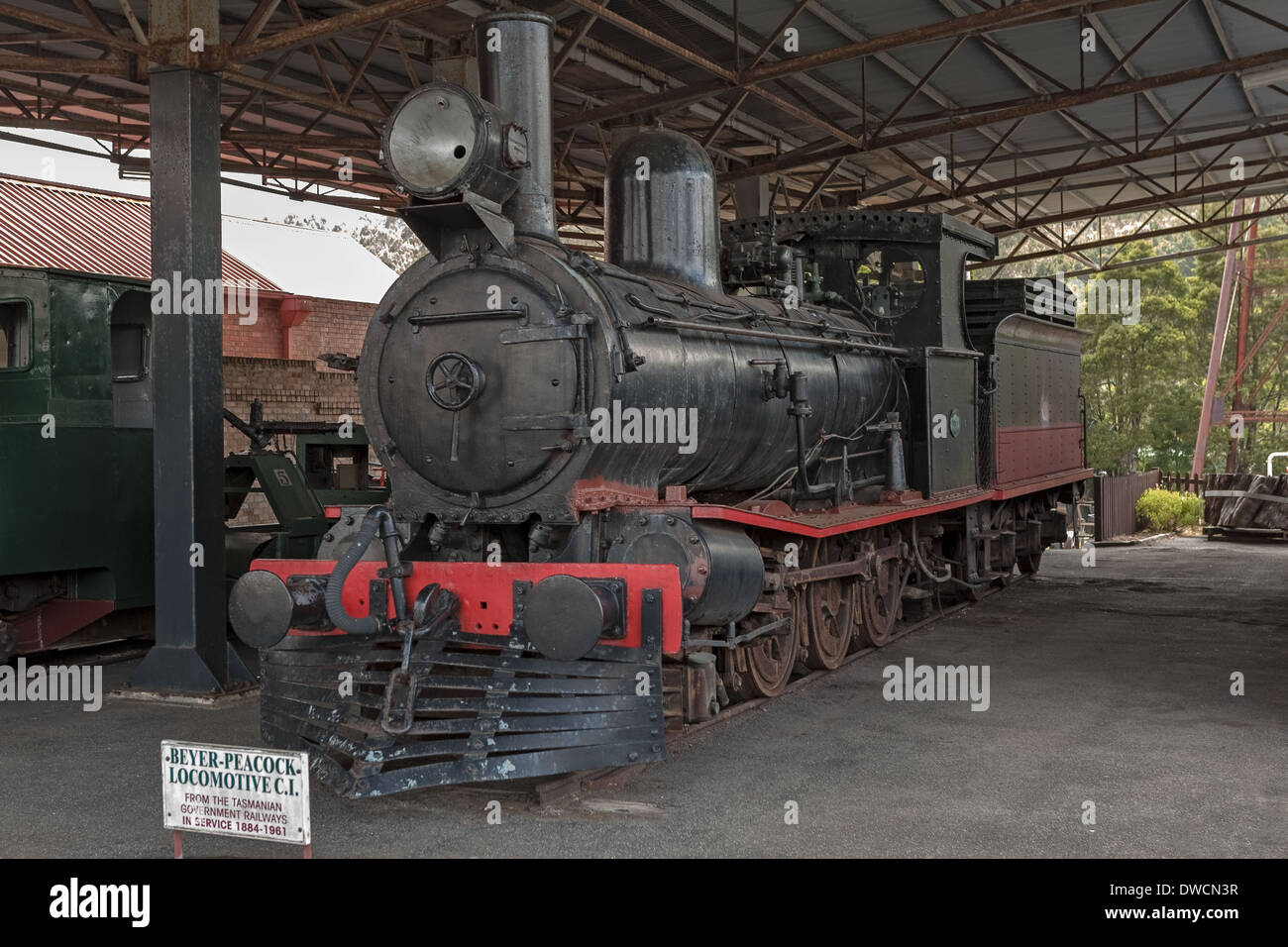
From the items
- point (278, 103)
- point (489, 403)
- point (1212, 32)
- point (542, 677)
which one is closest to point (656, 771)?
point (542, 677)

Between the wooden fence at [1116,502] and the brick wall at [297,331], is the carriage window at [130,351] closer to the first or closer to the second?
the brick wall at [297,331]

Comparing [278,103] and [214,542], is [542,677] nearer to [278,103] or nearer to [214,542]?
[214,542]

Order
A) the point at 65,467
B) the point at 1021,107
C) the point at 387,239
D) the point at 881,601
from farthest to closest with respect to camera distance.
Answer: the point at 387,239 → the point at 1021,107 → the point at 881,601 → the point at 65,467

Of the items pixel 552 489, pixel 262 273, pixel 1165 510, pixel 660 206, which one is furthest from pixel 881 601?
pixel 262 273

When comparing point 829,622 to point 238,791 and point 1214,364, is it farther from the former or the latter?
point 1214,364

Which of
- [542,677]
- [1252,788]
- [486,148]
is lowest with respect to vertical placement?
[1252,788]

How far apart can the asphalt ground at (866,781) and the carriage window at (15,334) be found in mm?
2321

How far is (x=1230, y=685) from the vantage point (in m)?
7.49

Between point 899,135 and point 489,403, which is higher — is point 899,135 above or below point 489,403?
above

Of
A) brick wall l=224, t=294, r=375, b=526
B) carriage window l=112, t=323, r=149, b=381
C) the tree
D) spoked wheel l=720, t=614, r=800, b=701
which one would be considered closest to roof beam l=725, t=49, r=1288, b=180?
brick wall l=224, t=294, r=375, b=526

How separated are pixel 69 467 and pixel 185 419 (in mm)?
1622

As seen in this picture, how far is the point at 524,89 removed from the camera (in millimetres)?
6160

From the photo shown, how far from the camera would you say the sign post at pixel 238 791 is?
402 centimetres

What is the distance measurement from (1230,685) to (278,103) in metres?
12.2
